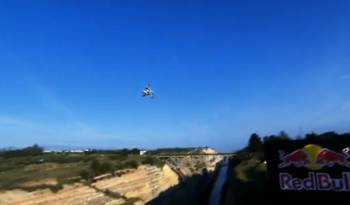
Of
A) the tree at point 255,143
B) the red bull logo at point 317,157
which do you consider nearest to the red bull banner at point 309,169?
the red bull logo at point 317,157

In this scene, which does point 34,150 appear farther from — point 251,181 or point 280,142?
point 280,142

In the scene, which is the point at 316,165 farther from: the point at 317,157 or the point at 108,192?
the point at 108,192

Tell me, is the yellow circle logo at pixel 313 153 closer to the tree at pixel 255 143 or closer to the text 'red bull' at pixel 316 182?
the text 'red bull' at pixel 316 182

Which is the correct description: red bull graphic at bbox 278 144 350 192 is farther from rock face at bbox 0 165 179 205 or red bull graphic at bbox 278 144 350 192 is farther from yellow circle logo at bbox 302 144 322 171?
rock face at bbox 0 165 179 205

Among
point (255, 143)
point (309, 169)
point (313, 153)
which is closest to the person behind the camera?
point (313, 153)

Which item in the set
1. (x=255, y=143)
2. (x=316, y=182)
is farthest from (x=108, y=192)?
(x=255, y=143)

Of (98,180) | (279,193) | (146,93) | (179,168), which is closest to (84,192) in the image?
(98,180)
